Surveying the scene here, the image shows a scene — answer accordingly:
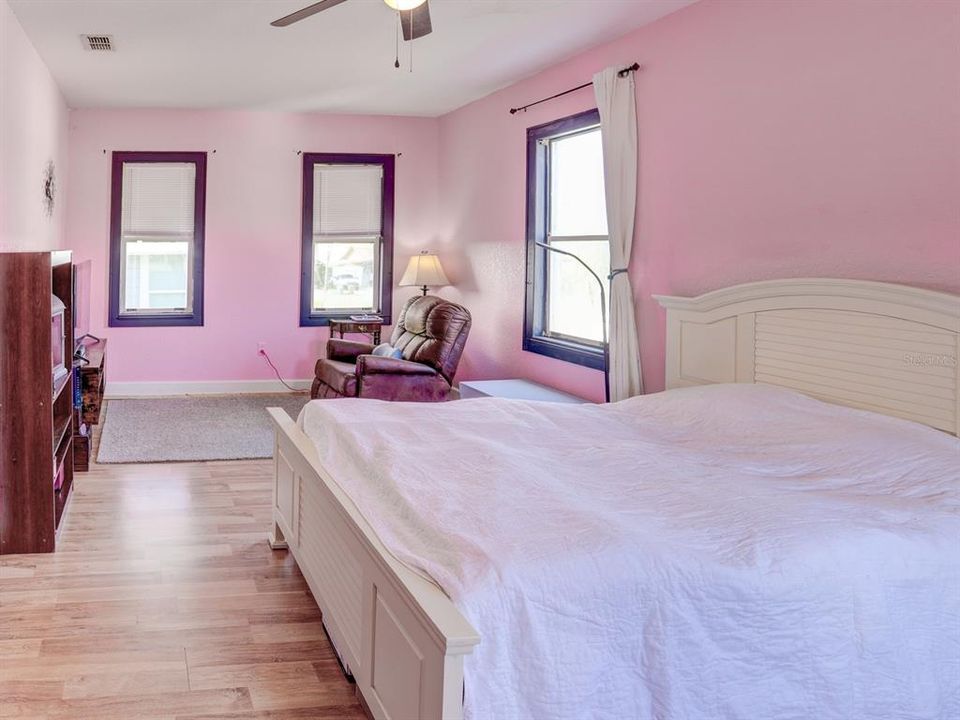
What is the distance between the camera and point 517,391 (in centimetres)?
587

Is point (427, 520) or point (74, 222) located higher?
point (74, 222)

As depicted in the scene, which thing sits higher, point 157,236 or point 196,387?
point 157,236

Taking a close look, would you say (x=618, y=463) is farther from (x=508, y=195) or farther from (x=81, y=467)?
(x=508, y=195)

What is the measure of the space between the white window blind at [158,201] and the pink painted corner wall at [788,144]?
361 cm

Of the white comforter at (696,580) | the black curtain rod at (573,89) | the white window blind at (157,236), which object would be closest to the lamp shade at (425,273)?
the black curtain rod at (573,89)

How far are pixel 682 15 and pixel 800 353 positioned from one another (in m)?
1.99

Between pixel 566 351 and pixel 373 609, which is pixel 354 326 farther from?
pixel 373 609

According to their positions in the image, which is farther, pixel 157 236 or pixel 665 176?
pixel 157 236

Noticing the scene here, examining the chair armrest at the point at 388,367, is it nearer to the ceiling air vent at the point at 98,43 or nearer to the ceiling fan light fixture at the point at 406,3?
the ceiling air vent at the point at 98,43

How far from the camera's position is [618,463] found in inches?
114

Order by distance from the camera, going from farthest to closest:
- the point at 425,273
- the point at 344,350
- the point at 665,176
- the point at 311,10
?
1. the point at 425,273
2. the point at 344,350
3. the point at 665,176
4. the point at 311,10

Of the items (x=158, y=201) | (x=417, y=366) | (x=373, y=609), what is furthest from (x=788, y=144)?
(x=158, y=201)

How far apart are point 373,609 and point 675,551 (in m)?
0.78

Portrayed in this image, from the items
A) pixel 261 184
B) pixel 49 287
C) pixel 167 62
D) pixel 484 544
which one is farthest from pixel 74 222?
pixel 484 544
